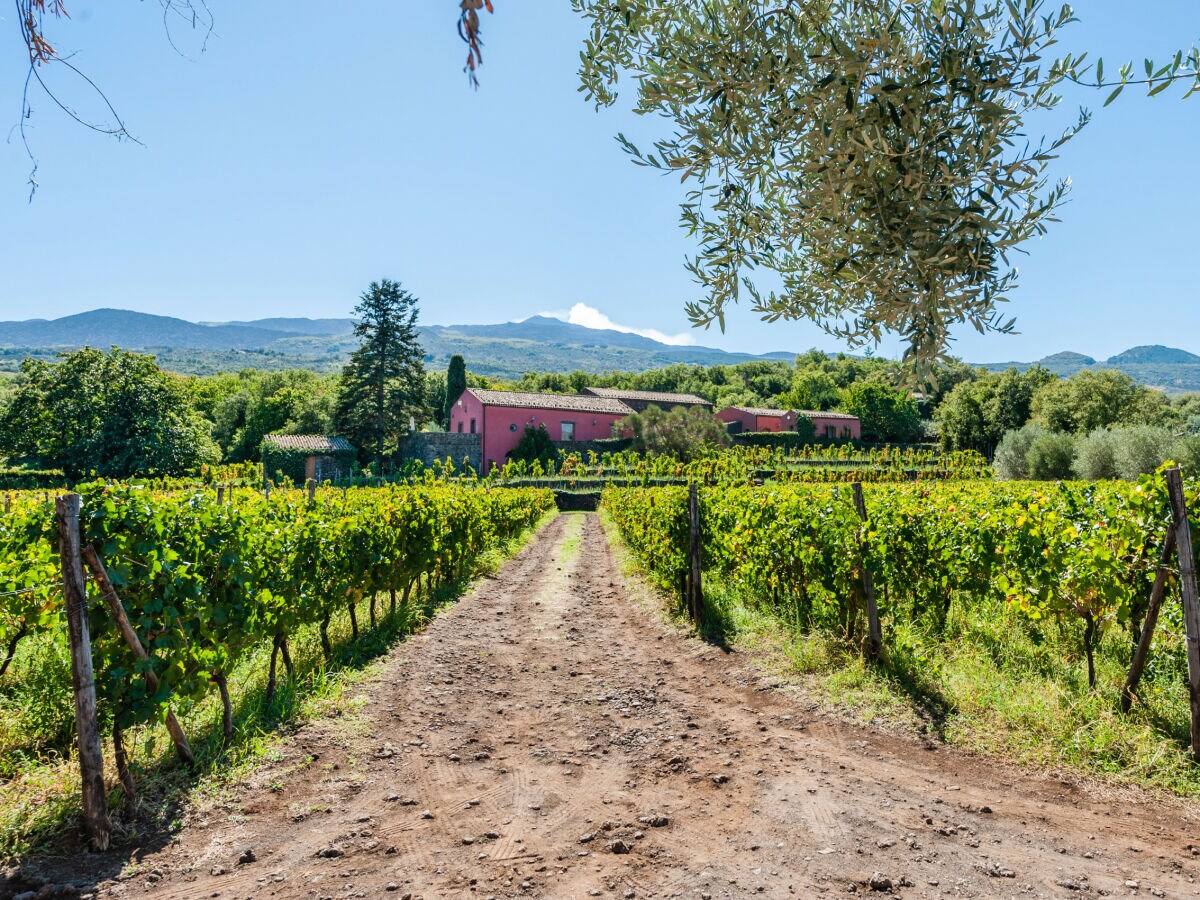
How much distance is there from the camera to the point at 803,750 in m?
4.52

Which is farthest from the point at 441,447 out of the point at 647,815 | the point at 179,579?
the point at 647,815

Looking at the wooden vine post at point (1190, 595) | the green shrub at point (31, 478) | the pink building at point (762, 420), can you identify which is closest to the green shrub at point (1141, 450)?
the wooden vine post at point (1190, 595)

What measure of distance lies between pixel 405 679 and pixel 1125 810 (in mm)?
5611

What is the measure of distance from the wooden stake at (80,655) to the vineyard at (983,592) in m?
5.21

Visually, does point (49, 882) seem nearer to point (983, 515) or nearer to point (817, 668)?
point (817, 668)

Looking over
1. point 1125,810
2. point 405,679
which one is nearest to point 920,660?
point 1125,810

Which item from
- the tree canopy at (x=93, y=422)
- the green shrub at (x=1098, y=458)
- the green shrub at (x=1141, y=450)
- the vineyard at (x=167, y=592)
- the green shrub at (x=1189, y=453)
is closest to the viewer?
the vineyard at (x=167, y=592)

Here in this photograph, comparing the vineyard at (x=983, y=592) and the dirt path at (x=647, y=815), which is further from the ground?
the vineyard at (x=983, y=592)

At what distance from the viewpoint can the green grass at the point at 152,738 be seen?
3586 mm

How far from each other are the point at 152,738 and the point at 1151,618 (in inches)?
256

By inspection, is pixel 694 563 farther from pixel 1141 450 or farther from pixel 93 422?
pixel 93 422

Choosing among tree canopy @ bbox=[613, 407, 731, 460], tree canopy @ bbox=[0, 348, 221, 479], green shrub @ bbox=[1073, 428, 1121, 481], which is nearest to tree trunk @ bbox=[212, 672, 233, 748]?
green shrub @ bbox=[1073, 428, 1121, 481]

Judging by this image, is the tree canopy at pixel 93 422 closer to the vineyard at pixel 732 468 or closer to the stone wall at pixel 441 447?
the stone wall at pixel 441 447

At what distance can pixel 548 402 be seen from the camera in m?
46.3
